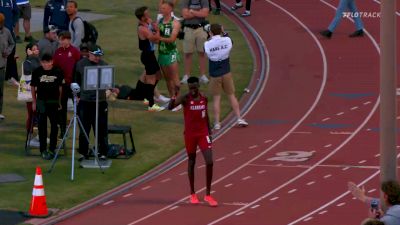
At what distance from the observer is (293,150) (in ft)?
72.4

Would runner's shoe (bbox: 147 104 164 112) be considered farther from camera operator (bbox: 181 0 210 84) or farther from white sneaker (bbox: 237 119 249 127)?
white sneaker (bbox: 237 119 249 127)

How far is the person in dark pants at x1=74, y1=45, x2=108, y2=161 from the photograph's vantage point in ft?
68.0

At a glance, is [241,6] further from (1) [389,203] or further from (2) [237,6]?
(1) [389,203]

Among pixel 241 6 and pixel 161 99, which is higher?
pixel 241 6

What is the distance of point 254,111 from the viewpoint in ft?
81.9

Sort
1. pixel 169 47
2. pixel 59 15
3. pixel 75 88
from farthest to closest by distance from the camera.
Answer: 1. pixel 59 15
2. pixel 169 47
3. pixel 75 88

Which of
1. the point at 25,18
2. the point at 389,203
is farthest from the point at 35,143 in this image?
the point at 389,203

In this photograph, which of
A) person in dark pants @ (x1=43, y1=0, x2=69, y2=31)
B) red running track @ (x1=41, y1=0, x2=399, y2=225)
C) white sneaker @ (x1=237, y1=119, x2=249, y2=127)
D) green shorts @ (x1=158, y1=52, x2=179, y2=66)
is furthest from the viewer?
person in dark pants @ (x1=43, y1=0, x2=69, y2=31)

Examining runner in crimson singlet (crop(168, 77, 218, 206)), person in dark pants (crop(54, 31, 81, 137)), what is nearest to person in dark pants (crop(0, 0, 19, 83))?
person in dark pants (crop(54, 31, 81, 137))

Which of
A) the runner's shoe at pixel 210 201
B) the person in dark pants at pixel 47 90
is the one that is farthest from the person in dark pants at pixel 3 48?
the runner's shoe at pixel 210 201

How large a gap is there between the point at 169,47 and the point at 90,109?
418 cm

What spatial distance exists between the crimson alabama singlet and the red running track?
1.15 metres

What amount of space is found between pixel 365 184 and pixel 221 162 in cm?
285

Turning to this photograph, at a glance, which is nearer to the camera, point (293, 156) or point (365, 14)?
point (293, 156)
